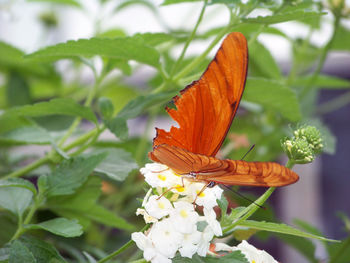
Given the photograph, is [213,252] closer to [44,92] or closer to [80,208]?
[80,208]

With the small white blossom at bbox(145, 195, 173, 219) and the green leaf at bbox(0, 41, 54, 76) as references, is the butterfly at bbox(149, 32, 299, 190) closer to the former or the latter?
the small white blossom at bbox(145, 195, 173, 219)

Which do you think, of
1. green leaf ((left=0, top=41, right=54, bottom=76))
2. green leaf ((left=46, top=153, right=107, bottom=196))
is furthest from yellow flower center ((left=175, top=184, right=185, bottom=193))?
green leaf ((left=0, top=41, right=54, bottom=76))

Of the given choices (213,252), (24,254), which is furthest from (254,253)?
(24,254)

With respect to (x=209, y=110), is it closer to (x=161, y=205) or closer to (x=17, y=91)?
(x=161, y=205)

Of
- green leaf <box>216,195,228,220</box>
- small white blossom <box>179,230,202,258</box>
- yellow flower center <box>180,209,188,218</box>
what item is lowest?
small white blossom <box>179,230,202,258</box>

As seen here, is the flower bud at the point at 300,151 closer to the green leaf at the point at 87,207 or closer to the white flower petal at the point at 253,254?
the white flower petal at the point at 253,254

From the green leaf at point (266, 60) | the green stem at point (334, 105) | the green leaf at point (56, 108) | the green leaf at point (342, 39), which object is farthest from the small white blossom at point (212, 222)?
the green stem at point (334, 105)

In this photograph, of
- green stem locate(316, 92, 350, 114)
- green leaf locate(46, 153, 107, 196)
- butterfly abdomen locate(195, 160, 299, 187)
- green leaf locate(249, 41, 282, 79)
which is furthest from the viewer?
green stem locate(316, 92, 350, 114)
